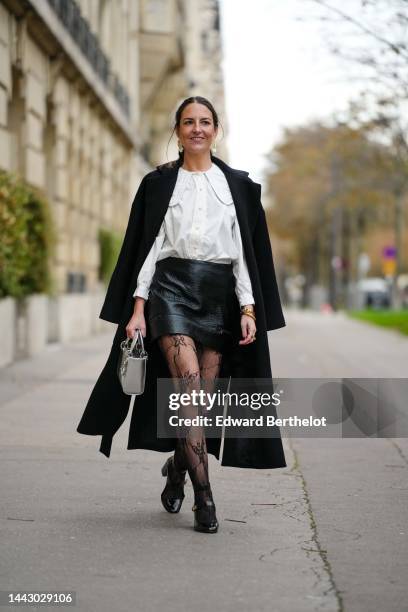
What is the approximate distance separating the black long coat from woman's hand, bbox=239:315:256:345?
3.4 inches

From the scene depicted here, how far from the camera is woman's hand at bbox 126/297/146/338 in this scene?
5.91 metres

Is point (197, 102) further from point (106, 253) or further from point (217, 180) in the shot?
point (106, 253)

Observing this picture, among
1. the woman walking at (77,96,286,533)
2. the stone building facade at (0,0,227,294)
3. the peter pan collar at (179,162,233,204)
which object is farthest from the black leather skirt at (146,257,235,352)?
the stone building facade at (0,0,227,294)

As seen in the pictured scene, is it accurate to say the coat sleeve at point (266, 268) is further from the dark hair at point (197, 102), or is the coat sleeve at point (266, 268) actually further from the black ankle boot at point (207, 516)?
the black ankle boot at point (207, 516)

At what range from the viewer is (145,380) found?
608 cm

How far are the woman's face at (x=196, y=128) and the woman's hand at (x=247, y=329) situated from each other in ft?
2.63

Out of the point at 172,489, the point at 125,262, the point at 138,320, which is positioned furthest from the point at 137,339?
the point at 172,489

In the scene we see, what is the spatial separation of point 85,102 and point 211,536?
22.2 m

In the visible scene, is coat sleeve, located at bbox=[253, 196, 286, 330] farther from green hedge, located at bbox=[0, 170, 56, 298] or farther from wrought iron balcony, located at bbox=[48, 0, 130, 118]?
wrought iron balcony, located at bbox=[48, 0, 130, 118]

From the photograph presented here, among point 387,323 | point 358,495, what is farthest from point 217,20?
point 358,495

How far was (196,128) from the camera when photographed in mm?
5949

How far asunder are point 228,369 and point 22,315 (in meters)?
11.2

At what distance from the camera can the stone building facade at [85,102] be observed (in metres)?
19.2

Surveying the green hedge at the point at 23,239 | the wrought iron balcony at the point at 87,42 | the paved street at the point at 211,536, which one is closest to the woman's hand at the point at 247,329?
the paved street at the point at 211,536
